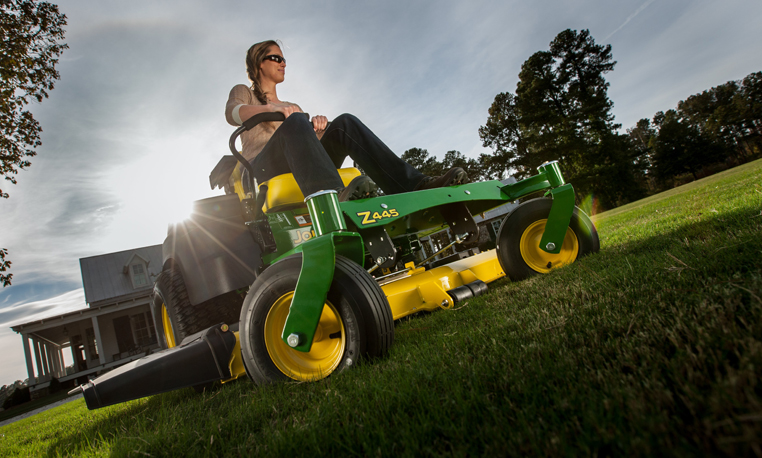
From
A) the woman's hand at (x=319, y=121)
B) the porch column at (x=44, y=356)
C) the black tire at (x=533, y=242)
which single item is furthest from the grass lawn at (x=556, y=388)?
the porch column at (x=44, y=356)

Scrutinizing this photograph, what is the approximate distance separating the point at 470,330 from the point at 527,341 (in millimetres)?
377

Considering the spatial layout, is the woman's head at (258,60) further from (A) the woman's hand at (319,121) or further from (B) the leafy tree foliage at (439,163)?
(B) the leafy tree foliage at (439,163)

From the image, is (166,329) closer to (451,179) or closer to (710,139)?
Result: (451,179)

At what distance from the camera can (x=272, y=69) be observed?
134 inches

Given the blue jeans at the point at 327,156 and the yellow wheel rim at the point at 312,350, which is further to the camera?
the blue jeans at the point at 327,156

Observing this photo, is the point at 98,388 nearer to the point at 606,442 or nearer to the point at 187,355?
the point at 187,355

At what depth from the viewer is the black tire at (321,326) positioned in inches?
57.6

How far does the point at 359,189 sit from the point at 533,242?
4.66 feet

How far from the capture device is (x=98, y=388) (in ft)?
5.44

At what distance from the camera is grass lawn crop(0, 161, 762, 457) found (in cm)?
59

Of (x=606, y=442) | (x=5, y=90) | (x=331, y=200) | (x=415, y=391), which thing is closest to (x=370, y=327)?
(x=415, y=391)

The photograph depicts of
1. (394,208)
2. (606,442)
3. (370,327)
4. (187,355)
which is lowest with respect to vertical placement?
(606,442)

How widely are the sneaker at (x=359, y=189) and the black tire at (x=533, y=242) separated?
3.60 feet

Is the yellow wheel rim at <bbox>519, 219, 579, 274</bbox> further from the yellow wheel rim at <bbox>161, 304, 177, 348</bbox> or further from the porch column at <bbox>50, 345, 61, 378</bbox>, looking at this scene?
the porch column at <bbox>50, 345, 61, 378</bbox>
